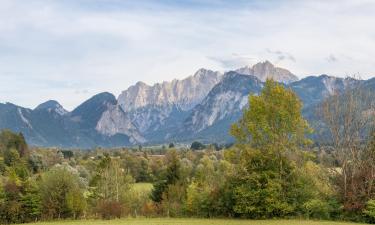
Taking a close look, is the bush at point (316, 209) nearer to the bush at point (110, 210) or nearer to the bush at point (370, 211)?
the bush at point (370, 211)

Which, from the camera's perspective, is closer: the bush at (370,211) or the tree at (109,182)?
the bush at (370,211)

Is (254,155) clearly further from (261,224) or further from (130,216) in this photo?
(130,216)

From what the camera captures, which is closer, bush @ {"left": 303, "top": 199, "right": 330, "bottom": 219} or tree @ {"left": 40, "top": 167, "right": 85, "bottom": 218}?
bush @ {"left": 303, "top": 199, "right": 330, "bottom": 219}

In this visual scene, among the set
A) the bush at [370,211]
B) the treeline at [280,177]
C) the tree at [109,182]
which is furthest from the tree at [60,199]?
the bush at [370,211]

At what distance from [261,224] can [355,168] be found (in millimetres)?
13593

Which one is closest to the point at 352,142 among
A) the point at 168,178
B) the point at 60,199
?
the point at 168,178

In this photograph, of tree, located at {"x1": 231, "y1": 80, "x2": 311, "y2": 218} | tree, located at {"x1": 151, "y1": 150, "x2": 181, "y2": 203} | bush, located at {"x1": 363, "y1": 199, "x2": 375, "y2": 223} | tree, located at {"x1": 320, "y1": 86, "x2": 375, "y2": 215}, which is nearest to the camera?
bush, located at {"x1": 363, "y1": 199, "x2": 375, "y2": 223}

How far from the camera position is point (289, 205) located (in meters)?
56.2

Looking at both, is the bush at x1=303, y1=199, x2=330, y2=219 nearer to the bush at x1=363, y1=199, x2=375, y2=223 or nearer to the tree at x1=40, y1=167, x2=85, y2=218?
the bush at x1=363, y1=199, x2=375, y2=223

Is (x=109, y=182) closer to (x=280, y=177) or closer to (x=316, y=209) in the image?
(x=280, y=177)

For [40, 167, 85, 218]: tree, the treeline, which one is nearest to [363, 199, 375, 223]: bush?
the treeline

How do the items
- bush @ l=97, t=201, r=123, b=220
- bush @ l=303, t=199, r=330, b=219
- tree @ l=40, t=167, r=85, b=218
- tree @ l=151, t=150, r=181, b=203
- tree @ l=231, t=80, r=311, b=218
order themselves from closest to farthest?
bush @ l=303, t=199, r=330, b=219
tree @ l=231, t=80, r=311, b=218
bush @ l=97, t=201, r=123, b=220
tree @ l=40, t=167, r=85, b=218
tree @ l=151, t=150, r=181, b=203

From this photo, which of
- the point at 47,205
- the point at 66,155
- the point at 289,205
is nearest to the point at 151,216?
the point at 47,205

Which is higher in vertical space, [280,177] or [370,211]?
[280,177]
